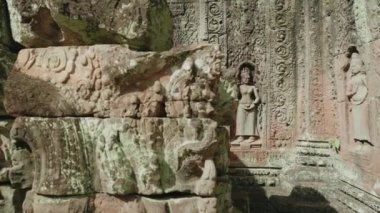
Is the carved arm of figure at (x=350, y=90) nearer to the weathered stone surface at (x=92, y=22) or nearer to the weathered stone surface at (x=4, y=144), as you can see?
the weathered stone surface at (x=92, y=22)

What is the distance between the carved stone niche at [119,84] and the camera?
2596 millimetres

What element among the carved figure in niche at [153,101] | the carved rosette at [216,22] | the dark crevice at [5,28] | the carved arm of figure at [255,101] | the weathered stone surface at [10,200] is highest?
the carved rosette at [216,22]

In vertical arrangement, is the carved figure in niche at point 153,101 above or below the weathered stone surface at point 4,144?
above

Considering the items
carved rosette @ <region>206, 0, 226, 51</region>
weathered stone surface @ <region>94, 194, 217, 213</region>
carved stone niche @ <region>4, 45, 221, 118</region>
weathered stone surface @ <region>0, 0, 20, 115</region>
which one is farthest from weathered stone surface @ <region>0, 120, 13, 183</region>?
carved rosette @ <region>206, 0, 226, 51</region>

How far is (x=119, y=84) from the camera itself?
103 inches

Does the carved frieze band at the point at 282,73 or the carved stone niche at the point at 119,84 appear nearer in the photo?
the carved stone niche at the point at 119,84

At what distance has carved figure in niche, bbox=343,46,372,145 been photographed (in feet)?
17.9

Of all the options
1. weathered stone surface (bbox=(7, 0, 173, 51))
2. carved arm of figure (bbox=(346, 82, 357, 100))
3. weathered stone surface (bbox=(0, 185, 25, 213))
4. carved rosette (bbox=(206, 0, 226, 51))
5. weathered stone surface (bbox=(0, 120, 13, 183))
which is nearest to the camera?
weathered stone surface (bbox=(7, 0, 173, 51))

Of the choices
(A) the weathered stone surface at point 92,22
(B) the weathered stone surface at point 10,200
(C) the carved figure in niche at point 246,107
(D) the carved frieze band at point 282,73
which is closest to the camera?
(A) the weathered stone surface at point 92,22

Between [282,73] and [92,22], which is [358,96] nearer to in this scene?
[282,73]

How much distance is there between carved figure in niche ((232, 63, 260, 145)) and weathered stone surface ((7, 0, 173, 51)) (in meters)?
5.21

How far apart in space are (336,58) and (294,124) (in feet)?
5.91

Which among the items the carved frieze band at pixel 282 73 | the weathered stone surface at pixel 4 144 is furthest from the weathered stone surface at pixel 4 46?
the carved frieze band at pixel 282 73

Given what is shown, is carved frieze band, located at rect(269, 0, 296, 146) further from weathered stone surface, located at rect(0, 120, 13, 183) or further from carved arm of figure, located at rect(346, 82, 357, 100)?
weathered stone surface, located at rect(0, 120, 13, 183)
